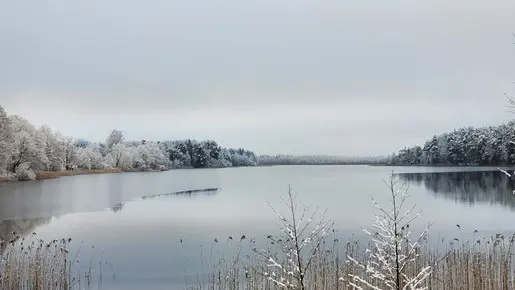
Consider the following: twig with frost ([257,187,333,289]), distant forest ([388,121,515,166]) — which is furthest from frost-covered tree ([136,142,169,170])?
twig with frost ([257,187,333,289])

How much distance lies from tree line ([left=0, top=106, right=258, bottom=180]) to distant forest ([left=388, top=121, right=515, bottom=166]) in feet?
156

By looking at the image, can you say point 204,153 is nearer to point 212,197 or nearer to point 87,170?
point 87,170

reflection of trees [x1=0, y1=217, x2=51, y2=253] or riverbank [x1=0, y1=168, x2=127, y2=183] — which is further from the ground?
riverbank [x1=0, y1=168, x2=127, y2=183]

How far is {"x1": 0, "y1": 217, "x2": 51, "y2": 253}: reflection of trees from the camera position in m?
19.5

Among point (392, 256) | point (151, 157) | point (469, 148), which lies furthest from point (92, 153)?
point (392, 256)

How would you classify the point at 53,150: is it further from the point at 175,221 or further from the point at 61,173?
the point at 175,221

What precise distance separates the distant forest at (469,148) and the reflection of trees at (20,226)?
58.4 m

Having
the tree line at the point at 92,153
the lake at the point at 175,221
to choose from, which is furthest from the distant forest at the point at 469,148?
the tree line at the point at 92,153

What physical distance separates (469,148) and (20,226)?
2987 inches

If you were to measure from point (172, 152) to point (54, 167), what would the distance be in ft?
151

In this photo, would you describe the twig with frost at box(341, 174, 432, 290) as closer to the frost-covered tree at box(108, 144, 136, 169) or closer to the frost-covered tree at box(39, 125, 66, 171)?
the frost-covered tree at box(39, 125, 66, 171)

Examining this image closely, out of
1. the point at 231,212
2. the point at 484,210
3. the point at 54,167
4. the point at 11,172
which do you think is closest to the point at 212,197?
the point at 231,212

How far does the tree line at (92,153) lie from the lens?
48931 millimetres

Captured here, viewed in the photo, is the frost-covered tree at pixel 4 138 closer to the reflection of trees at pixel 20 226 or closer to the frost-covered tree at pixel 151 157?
the reflection of trees at pixel 20 226
